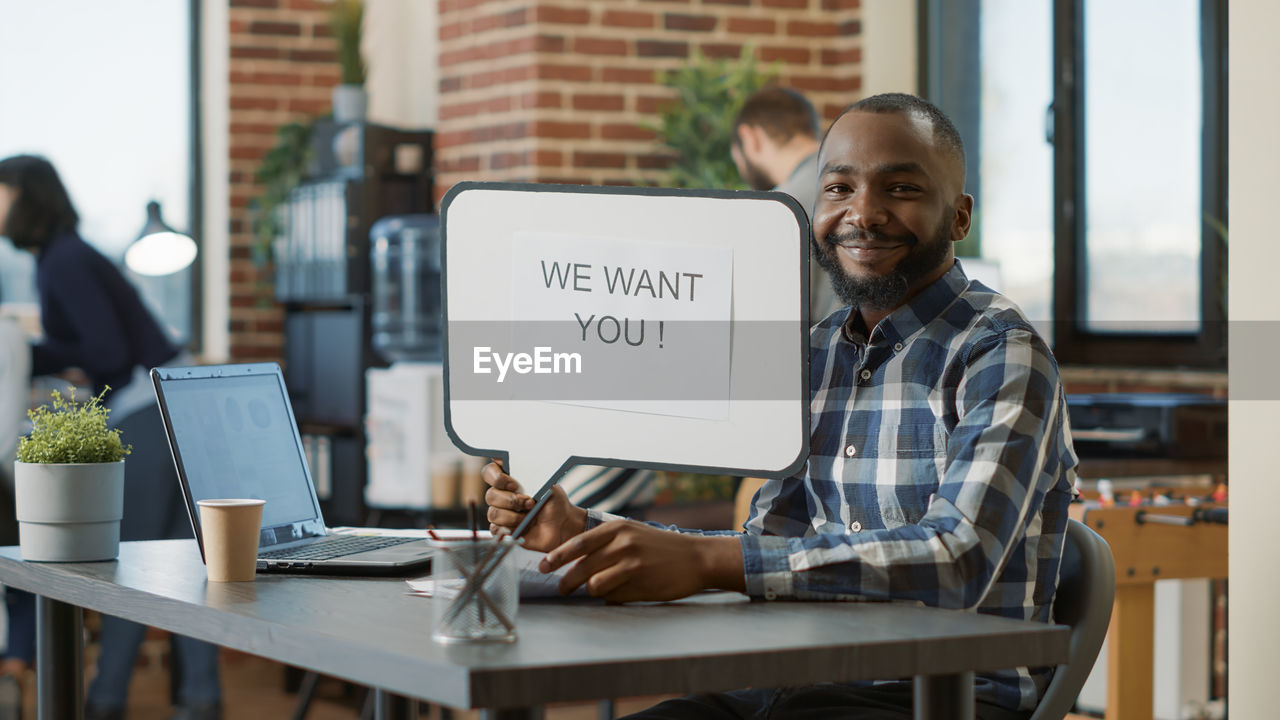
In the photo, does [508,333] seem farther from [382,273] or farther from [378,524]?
[382,273]

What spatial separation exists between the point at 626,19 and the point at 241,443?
263cm

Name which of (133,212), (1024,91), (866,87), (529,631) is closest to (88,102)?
(133,212)

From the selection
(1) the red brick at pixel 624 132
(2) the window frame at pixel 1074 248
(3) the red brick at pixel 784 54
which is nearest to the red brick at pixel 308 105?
(1) the red brick at pixel 624 132

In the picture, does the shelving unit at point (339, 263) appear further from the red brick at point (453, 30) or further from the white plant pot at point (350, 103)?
the red brick at point (453, 30)

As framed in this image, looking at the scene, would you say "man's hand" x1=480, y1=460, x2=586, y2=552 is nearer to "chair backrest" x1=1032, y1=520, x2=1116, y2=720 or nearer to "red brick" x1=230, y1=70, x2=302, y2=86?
"chair backrest" x1=1032, y1=520, x2=1116, y2=720

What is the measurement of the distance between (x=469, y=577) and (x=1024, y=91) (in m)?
3.28

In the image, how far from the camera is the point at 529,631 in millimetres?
1170

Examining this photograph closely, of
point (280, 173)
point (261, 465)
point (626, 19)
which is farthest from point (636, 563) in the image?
point (280, 173)

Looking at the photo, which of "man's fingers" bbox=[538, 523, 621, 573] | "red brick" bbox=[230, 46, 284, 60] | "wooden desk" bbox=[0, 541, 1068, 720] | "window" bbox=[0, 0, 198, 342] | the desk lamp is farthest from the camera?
"red brick" bbox=[230, 46, 284, 60]

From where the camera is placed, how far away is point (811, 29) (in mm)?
4297

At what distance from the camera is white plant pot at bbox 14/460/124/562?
63.9 inches

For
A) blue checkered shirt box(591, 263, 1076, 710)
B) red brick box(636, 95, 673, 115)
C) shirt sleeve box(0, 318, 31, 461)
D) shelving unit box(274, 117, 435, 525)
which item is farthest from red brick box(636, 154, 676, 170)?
blue checkered shirt box(591, 263, 1076, 710)

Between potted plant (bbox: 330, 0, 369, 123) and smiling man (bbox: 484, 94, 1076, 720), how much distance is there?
120 inches

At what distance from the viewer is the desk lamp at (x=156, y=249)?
385 cm
